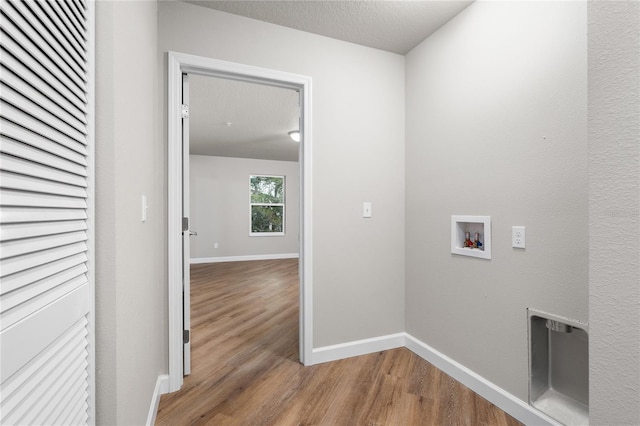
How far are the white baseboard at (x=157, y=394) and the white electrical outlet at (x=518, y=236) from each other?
210cm

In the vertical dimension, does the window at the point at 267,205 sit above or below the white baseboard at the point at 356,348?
above

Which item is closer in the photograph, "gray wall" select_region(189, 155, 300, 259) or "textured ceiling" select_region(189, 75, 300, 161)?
"textured ceiling" select_region(189, 75, 300, 161)

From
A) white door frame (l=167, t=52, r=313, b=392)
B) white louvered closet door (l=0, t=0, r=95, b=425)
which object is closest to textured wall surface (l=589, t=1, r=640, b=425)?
white louvered closet door (l=0, t=0, r=95, b=425)

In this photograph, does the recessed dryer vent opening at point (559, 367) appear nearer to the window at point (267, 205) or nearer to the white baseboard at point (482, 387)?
the white baseboard at point (482, 387)

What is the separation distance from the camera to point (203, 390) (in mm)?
1970

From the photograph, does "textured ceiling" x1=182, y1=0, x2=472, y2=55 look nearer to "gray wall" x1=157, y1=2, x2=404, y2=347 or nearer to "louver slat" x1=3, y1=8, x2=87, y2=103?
"gray wall" x1=157, y1=2, x2=404, y2=347

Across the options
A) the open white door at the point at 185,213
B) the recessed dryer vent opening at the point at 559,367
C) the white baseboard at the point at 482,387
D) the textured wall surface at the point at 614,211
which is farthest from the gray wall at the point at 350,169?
the textured wall surface at the point at 614,211

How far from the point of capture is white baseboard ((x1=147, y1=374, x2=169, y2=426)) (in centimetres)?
160

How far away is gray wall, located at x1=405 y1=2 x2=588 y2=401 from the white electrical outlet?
29mm

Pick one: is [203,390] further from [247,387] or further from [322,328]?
[322,328]

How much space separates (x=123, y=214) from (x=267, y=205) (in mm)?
6694

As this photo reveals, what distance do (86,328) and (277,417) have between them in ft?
3.91

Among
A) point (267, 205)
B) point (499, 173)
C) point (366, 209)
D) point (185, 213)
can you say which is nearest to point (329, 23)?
point (366, 209)

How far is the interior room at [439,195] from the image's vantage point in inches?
31.5
